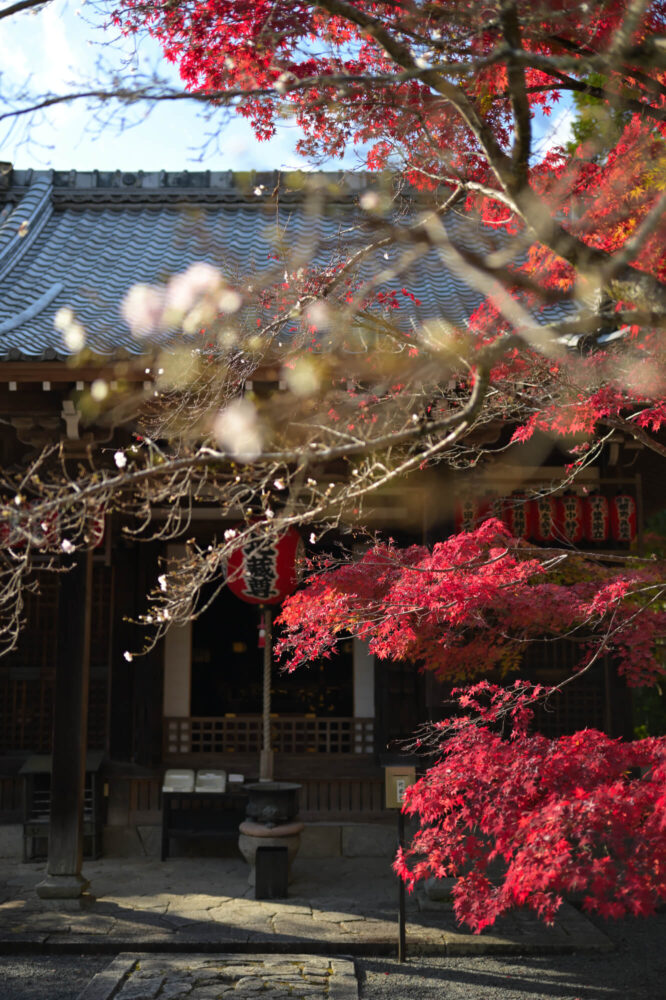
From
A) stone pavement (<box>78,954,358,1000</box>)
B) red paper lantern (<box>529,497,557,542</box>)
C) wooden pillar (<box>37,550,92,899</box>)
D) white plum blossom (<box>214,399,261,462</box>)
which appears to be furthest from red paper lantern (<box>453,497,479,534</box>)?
stone pavement (<box>78,954,358,1000</box>)

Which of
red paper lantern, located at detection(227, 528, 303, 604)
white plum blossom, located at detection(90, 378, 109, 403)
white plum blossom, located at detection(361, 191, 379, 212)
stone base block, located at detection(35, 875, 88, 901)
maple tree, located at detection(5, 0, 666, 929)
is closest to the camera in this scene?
maple tree, located at detection(5, 0, 666, 929)

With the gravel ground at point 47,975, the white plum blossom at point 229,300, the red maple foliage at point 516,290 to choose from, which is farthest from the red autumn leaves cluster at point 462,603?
the gravel ground at point 47,975

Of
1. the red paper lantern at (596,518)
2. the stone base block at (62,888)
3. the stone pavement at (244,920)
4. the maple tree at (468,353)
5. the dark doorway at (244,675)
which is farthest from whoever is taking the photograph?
the dark doorway at (244,675)

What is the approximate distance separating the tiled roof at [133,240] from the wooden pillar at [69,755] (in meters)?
2.45

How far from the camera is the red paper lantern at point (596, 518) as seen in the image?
946 centimetres

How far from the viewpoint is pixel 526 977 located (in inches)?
255

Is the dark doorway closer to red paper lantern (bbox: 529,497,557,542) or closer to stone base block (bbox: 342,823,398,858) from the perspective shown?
stone base block (bbox: 342,823,398,858)

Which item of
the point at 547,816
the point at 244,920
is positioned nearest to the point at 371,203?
the point at 547,816

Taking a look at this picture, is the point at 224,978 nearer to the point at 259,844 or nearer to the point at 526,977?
the point at 526,977

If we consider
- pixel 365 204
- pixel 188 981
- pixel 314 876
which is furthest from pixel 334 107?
pixel 314 876

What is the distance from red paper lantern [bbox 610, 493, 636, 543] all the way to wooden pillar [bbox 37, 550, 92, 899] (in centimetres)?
520

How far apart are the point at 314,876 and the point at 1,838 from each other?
3.48m

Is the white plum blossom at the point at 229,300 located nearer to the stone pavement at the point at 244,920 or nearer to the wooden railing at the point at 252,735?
the stone pavement at the point at 244,920

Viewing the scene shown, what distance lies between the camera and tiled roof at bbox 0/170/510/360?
9.83 meters
